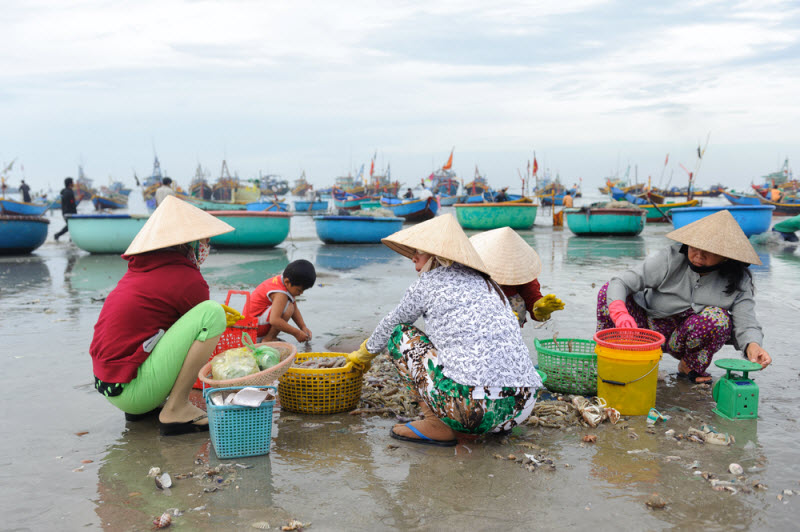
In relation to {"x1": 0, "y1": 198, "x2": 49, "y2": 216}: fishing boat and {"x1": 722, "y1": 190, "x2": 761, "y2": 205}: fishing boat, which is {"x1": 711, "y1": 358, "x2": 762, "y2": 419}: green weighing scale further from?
{"x1": 722, "y1": 190, "x2": 761, "y2": 205}: fishing boat

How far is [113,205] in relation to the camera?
55.8 metres

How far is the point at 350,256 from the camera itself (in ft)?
42.5

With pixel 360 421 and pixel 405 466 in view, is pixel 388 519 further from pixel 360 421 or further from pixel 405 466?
pixel 360 421

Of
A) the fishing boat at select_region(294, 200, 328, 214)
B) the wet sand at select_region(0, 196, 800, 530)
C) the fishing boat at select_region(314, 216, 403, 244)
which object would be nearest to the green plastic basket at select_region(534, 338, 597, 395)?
the wet sand at select_region(0, 196, 800, 530)

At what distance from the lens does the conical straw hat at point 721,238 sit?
11.8 ft

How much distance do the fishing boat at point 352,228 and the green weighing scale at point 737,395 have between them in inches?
468

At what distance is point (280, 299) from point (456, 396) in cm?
223

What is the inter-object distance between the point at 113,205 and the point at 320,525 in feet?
199

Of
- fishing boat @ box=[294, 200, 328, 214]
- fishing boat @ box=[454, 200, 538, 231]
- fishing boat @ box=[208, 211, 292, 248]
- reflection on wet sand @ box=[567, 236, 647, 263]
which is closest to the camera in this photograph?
reflection on wet sand @ box=[567, 236, 647, 263]

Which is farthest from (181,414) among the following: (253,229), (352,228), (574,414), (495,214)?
(495,214)

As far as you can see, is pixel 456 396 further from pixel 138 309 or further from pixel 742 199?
pixel 742 199

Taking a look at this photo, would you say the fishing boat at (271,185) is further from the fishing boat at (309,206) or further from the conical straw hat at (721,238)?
the conical straw hat at (721,238)

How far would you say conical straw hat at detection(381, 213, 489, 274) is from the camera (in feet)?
9.48

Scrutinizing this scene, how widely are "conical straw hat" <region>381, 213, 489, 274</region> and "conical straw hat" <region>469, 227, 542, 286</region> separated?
107 cm
